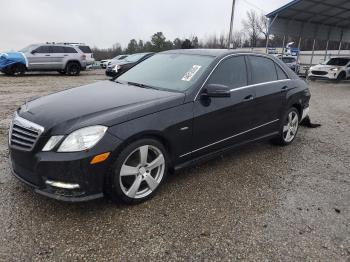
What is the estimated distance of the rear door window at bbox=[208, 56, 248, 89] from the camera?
13.0ft

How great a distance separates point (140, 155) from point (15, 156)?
46.6 inches

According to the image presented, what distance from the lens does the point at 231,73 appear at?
420 cm

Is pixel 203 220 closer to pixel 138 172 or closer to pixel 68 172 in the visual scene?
pixel 138 172

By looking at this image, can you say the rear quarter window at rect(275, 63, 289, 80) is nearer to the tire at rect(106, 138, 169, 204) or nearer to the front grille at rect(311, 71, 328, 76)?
the tire at rect(106, 138, 169, 204)

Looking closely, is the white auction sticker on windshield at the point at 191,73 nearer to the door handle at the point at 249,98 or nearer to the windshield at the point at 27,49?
the door handle at the point at 249,98

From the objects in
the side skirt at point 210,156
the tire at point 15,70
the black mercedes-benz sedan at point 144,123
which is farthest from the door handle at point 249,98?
the tire at point 15,70

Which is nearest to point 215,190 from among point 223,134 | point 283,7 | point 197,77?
point 223,134

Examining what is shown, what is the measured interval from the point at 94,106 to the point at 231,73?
1.90m

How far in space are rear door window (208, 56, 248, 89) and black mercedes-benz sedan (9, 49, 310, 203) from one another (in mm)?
14

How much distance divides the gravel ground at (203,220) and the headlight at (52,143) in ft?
2.23

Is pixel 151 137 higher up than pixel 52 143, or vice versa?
pixel 52 143

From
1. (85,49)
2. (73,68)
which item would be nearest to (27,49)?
(73,68)

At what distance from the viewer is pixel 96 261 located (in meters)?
2.48

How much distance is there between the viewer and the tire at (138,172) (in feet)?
9.91
